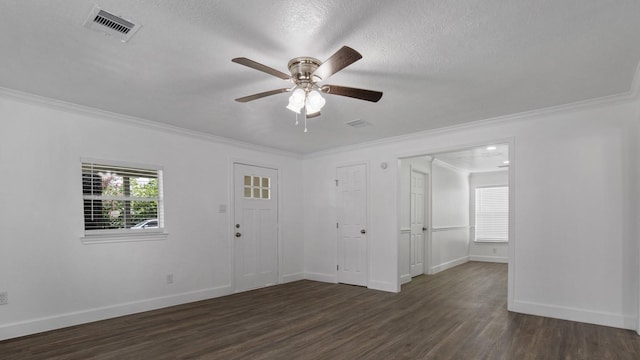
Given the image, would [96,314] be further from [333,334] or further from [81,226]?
[333,334]

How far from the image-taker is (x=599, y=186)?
12.3ft

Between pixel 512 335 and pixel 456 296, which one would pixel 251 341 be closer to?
pixel 512 335

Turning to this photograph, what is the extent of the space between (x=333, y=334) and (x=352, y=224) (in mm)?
2695

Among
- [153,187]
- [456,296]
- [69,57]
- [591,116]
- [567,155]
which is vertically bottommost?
[456,296]

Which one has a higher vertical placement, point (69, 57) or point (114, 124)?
point (69, 57)

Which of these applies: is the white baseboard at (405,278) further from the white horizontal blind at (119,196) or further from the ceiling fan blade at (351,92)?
the ceiling fan blade at (351,92)

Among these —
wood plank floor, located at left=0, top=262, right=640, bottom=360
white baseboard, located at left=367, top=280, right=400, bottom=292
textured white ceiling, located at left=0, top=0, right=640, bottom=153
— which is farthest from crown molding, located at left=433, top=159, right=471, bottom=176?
textured white ceiling, located at left=0, top=0, right=640, bottom=153

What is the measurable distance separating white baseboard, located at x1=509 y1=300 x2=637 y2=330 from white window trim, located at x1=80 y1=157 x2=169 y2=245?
480 cm

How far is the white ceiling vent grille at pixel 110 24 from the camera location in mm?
2109

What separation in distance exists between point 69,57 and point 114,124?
1671mm

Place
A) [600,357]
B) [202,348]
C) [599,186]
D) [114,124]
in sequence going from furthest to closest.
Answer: [114,124], [599,186], [202,348], [600,357]

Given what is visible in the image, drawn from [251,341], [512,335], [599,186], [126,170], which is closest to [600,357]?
[512,335]

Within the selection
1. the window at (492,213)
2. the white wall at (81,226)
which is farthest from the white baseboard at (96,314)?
the window at (492,213)

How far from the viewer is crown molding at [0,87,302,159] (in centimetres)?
351
